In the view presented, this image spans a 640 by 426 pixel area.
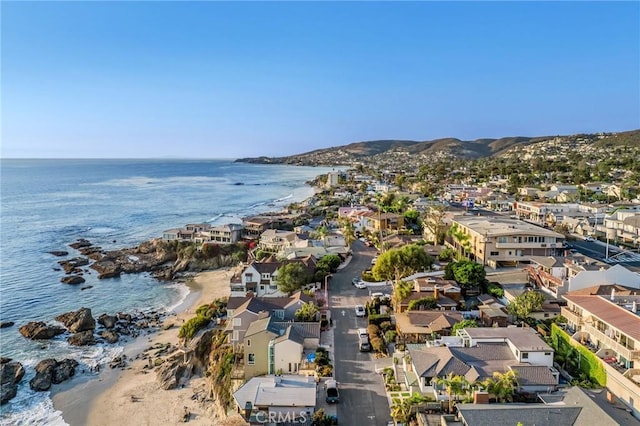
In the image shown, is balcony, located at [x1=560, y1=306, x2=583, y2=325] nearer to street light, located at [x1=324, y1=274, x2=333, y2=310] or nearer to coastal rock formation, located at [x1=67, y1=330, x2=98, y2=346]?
street light, located at [x1=324, y1=274, x2=333, y2=310]

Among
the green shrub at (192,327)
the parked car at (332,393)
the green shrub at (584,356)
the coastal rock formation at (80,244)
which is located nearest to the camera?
the parked car at (332,393)

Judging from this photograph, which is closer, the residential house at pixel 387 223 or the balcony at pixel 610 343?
the balcony at pixel 610 343

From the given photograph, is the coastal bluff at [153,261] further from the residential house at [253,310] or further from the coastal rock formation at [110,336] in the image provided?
the residential house at [253,310]

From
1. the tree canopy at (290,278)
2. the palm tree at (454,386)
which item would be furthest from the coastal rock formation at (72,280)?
the palm tree at (454,386)

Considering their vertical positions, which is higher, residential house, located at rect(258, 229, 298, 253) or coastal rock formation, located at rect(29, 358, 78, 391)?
residential house, located at rect(258, 229, 298, 253)

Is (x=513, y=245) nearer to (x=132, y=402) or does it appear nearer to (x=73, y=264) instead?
(x=132, y=402)

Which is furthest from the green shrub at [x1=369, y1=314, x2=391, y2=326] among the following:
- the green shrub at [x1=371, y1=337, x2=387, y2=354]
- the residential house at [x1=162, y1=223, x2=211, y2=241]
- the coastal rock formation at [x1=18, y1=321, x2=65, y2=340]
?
the residential house at [x1=162, y1=223, x2=211, y2=241]

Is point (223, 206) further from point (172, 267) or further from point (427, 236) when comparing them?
point (427, 236)
